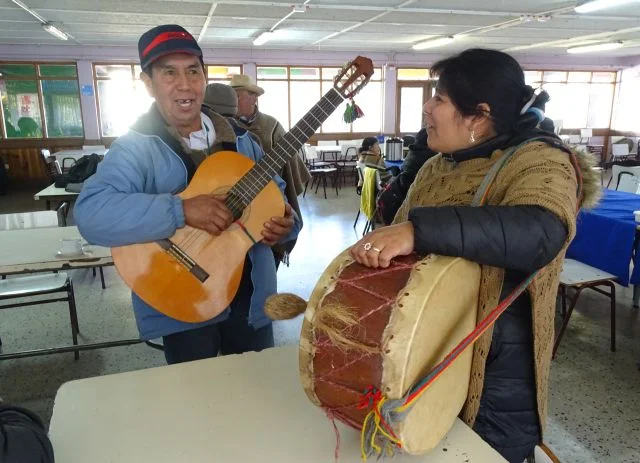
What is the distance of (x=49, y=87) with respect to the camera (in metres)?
10.1

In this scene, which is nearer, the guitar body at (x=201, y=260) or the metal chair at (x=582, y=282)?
the guitar body at (x=201, y=260)

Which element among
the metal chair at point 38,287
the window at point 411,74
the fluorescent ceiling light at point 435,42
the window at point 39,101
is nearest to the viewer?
the metal chair at point 38,287

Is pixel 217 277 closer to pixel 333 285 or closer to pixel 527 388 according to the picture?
pixel 333 285

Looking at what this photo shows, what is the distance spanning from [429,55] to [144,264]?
1181 centimetres

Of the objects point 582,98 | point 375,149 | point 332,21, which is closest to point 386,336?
point 375,149

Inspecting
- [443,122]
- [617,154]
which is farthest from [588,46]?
[443,122]

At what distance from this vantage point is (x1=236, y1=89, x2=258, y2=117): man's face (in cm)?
331

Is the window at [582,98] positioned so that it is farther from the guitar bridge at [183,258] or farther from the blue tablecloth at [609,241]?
the guitar bridge at [183,258]

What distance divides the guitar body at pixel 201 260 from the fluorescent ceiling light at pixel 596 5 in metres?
6.20

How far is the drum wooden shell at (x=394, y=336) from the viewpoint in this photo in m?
0.75

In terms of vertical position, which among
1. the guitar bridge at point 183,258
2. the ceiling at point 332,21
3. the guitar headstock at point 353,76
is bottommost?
the guitar bridge at point 183,258

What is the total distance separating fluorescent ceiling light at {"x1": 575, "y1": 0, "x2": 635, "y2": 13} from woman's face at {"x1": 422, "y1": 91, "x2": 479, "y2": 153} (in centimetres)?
620

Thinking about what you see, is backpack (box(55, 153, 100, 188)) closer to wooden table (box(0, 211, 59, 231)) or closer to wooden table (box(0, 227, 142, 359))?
wooden table (box(0, 211, 59, 231))

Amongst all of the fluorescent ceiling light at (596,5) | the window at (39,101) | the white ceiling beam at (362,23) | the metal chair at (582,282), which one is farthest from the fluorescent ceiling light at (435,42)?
the window at (39,101)
